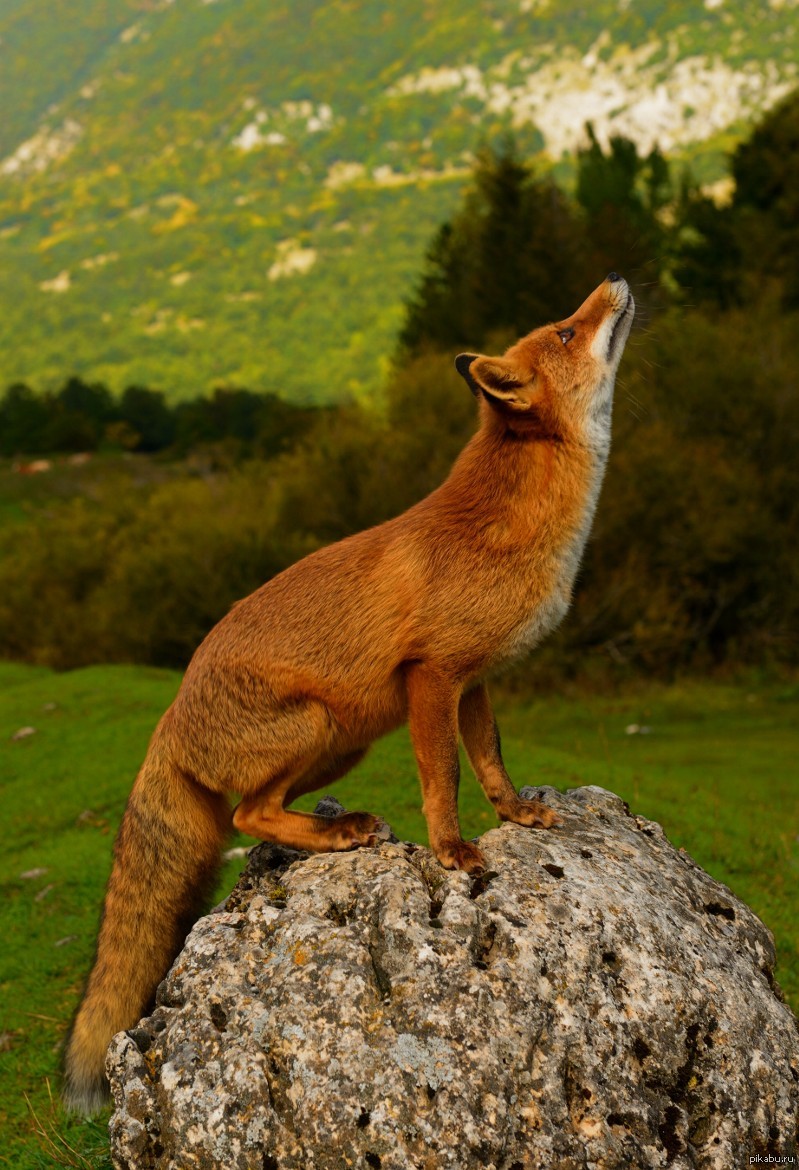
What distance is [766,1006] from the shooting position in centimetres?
516

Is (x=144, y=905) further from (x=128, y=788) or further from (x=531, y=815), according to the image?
(x=128, y=788)

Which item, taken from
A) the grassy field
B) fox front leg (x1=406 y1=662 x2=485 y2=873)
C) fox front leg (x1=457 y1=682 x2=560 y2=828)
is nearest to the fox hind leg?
fox front leg (x1=406 y1=662 x2=485 y2=873)

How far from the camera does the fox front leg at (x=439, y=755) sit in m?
5.34

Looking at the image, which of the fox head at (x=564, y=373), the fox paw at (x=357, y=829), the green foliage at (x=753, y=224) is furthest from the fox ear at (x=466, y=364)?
the green foliage at (x=753, y=224)

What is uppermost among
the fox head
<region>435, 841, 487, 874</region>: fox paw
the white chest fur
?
the fox head

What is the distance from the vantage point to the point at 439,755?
5.35 metres

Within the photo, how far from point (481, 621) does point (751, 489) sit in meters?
28.3

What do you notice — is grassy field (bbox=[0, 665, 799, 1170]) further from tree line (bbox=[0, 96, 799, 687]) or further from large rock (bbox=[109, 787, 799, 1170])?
tree line (bbox=[0, 96, 799, 687])

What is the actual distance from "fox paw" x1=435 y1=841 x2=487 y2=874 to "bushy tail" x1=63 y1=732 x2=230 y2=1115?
131 centimetres

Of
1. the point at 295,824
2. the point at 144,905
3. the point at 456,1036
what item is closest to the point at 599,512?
the point at 295,824

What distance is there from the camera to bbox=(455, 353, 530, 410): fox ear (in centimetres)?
569

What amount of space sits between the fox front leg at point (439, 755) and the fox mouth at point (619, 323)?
90.1 inches

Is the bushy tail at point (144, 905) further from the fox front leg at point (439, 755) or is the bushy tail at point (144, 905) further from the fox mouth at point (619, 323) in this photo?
the fox mouth at point (619, 323)

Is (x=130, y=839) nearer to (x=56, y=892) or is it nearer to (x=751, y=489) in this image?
(x=56, y=892)
